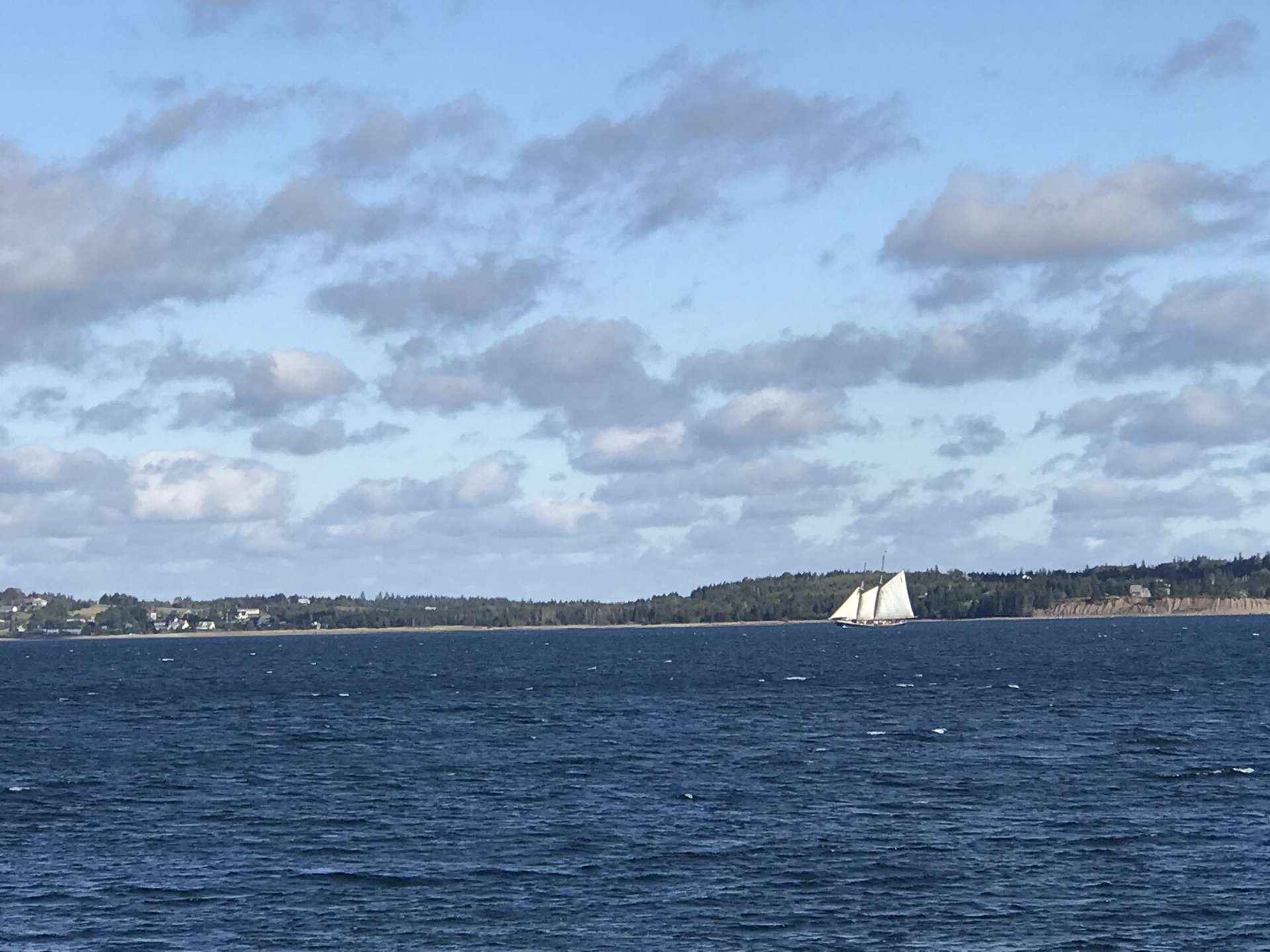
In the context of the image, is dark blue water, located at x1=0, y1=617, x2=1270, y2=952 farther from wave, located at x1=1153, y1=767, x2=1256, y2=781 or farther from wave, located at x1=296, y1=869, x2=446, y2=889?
wave, located at x1=1153, y1=767, x2=1256, y2=781

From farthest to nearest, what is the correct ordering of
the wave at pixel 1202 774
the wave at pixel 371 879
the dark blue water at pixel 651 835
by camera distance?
the wave at pixel 1202 774
the wave at pixel 371 879
the dark blue water at pixel 651 835

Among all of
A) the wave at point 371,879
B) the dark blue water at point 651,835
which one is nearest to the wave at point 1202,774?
the dark blue water at point 651,835

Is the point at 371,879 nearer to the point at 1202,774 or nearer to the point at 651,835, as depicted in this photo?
the point at 651,835

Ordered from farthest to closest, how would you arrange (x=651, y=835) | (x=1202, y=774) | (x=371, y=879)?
(x=1202, y=774) → (x=651, y=835) → (x=371, y=879)

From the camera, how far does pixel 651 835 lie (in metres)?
87.2

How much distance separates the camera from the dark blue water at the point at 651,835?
67812 millimetres

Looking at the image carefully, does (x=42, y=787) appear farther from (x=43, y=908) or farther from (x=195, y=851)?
(x=43, y=908)

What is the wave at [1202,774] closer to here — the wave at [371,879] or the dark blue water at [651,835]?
the dark blue water at [651,835]

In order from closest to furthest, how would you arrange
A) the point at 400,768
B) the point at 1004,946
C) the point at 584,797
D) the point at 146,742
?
1. the point at 1004,946
2. the point at 584,797
3. the point at 400,768
4. the point at 146,742

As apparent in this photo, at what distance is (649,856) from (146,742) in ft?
236

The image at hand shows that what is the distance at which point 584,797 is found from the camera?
10062cm

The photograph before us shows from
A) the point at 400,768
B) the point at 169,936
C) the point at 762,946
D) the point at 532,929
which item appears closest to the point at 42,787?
the point at 400,768

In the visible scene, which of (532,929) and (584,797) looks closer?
(532,929)

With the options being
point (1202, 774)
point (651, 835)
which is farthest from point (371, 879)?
point (1202, 774)
